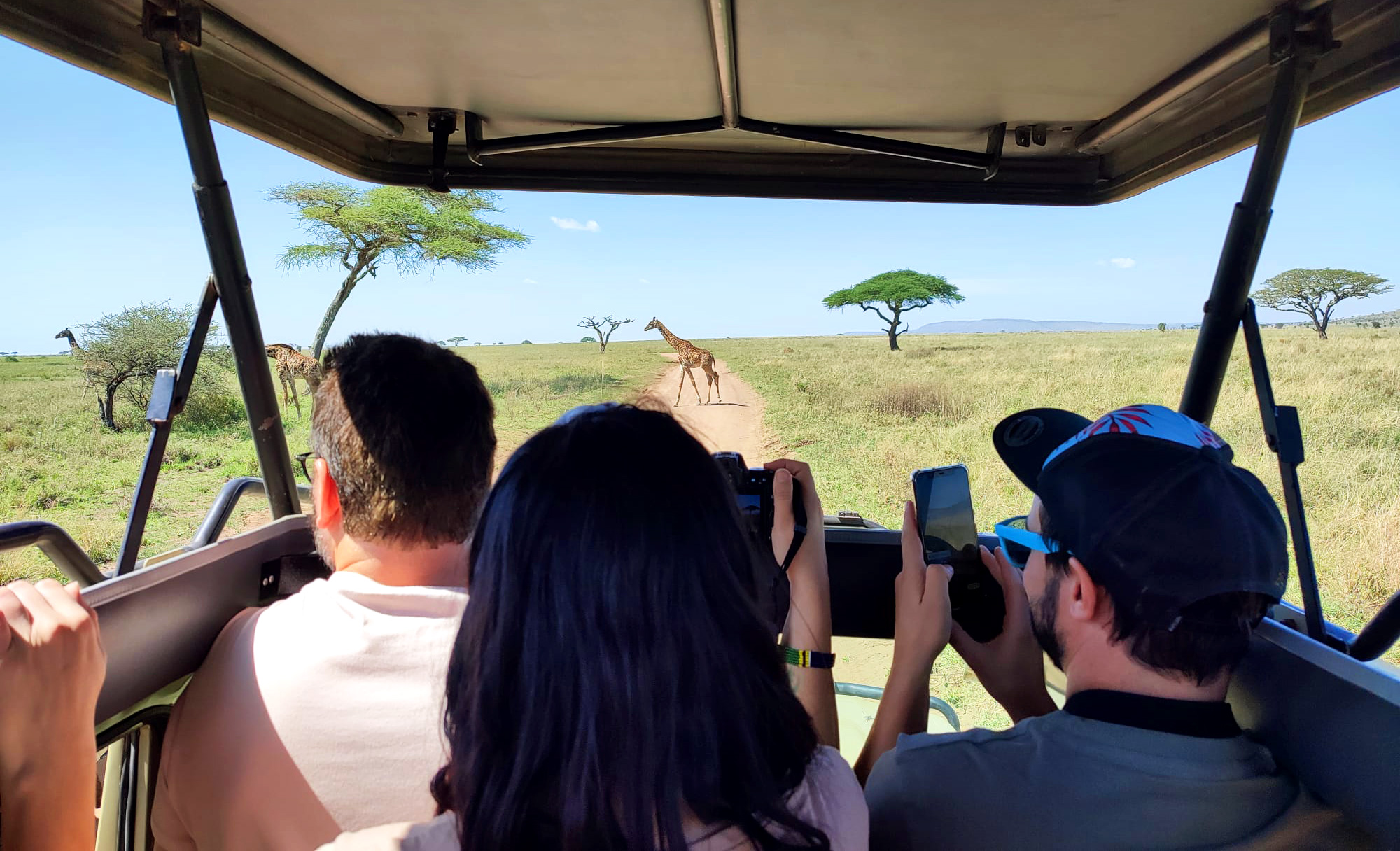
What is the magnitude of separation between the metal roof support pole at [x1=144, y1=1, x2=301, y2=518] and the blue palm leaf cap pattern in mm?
1378

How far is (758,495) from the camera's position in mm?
1204

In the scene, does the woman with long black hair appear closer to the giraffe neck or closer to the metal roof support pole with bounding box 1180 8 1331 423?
the metal roof support pole with bounding box 1180 8 1331 423

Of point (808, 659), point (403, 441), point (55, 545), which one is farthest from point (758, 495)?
point (55, 545)

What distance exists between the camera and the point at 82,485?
10219mm

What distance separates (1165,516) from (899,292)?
69.5 ft

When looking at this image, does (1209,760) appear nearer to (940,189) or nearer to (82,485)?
(940,189)

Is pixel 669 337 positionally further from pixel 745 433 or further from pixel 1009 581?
pixel 1009 581

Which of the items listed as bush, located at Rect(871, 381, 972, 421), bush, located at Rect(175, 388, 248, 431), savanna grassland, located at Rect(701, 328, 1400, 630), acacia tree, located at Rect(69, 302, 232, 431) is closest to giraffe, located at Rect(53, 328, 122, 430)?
acacia tree, located at Rect(69, 302, 232, 431)

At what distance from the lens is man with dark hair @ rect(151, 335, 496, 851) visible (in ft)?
2.90

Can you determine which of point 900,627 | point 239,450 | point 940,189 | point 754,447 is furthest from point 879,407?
point 900,627

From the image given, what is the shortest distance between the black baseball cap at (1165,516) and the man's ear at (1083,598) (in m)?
0.01

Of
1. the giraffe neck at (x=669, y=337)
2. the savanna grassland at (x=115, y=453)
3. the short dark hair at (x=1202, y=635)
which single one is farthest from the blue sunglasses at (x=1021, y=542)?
the giraffe neck at (x=669, y=337)

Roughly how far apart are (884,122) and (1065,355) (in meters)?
14.0

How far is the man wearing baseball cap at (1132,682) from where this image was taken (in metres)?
0.74
